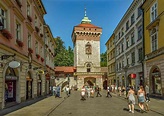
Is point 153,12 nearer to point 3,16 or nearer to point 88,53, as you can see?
point 3,16

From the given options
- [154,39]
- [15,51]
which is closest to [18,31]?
[15,51]

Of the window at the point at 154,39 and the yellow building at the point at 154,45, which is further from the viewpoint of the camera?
the window at the point at 154,39

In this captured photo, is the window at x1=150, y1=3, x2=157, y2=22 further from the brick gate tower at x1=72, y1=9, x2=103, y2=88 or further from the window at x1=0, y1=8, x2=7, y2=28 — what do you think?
the brick gate tower at x1=72, y1=9, x2=103, y2=88

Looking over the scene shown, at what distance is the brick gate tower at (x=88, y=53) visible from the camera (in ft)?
184

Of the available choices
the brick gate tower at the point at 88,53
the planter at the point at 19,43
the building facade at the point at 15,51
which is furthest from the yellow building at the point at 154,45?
the brick gate tower at the point at 88,53

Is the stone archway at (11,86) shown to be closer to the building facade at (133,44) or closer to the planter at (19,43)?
the planter at (19,43)

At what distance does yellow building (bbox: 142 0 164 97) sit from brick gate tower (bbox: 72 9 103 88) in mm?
30828

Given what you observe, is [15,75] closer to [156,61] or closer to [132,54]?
[156,61]

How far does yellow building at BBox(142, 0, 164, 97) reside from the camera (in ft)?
68.8

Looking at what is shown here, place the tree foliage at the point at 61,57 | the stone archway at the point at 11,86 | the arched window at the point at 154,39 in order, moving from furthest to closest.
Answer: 1. the tree foliage at the point at 61,57
2. the arched window at the point at 154,39
3. the stone archway at the point at 11,86

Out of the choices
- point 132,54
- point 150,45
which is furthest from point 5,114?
point 132,54

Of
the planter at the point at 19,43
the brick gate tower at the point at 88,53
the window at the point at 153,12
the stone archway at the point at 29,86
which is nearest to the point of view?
the planter at the point at 19,43

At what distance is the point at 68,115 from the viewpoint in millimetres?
11586

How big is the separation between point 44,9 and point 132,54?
48.9ft
